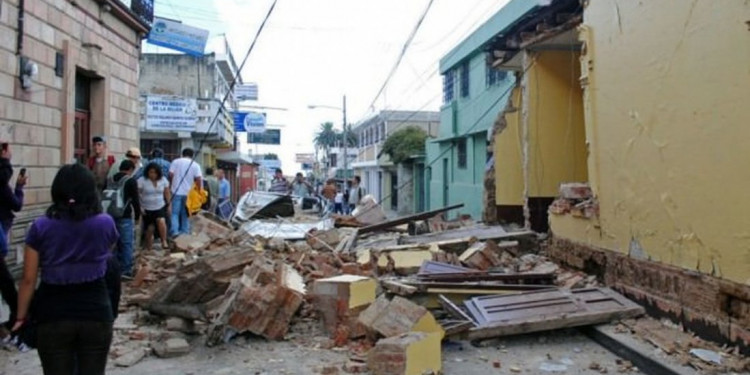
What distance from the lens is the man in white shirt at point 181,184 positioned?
9.83m

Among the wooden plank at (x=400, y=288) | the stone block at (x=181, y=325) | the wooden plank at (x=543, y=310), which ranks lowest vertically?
the stone block at (x=181, y=325)

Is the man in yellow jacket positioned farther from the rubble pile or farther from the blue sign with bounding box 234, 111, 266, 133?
the blue sign with bounding box 234, 111, 266, 133

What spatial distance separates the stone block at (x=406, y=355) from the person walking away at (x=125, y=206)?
4082 millimetres

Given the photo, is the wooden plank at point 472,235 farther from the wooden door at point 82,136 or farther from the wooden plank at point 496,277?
the wooden door at point 82,136

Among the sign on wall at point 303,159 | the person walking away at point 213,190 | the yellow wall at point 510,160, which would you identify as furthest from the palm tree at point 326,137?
the yellow wall at point 510,160

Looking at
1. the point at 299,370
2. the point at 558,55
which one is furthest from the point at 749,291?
the point at 558,55

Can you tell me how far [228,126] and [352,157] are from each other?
27.5 m

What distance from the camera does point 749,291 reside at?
4191mm

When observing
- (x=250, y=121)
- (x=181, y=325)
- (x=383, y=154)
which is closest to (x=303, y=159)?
(x=250, y=121)

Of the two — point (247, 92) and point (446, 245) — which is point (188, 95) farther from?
point (446, 245)

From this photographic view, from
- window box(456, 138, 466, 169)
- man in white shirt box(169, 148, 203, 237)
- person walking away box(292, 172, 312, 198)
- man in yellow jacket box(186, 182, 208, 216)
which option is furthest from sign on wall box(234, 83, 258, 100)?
man in white shirt box(169, 148, 203, 237)

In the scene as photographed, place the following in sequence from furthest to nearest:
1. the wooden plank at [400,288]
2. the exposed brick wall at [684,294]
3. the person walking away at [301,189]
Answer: the person walking away at [301,189], the wooden plank at [400,288], the exposed brick wall at [684,294]

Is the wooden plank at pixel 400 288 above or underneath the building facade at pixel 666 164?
underneath

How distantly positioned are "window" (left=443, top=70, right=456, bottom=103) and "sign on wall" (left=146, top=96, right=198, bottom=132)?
9.22m
